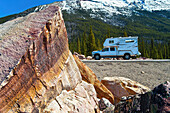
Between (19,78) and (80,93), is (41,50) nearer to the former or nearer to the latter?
(19,78)

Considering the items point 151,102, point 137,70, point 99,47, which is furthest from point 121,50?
point 99,47

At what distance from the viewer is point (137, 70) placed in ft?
38.4

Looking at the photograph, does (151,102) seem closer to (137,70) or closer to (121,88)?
(121,88)

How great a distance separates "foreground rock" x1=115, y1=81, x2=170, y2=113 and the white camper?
13.4 meters

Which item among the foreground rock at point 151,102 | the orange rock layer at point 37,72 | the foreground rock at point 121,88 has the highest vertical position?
the orange rock layer at point 37,72

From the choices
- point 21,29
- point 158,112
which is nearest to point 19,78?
point 21,29

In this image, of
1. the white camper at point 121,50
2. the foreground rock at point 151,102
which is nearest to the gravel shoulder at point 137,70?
the white camper at point 121,50

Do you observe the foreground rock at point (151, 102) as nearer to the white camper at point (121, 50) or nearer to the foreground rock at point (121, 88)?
the foreground rock at point (121, 88)

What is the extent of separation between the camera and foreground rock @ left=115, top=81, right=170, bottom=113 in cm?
332

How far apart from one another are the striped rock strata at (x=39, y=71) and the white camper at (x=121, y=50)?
41.0ft

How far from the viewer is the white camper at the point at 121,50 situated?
17.2 metres

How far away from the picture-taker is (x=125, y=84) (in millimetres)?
7984

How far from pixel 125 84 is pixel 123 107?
154 inches

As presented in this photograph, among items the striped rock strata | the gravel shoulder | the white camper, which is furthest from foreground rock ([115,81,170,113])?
the white camper
